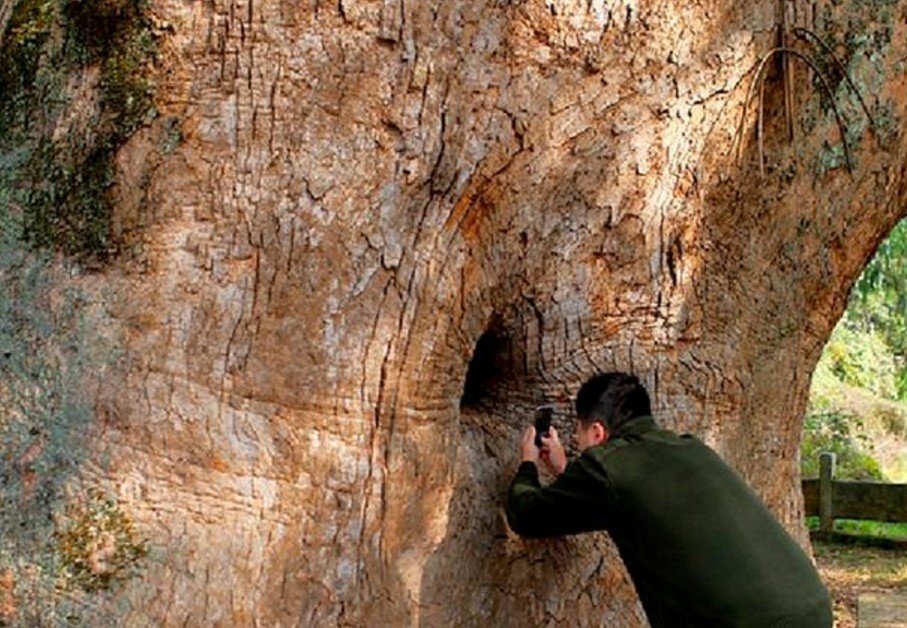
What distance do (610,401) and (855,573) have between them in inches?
336

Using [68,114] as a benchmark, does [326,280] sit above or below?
below

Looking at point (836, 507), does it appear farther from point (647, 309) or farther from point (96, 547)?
point (96, 547)

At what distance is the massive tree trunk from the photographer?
3768 mm

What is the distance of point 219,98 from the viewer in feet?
12.9

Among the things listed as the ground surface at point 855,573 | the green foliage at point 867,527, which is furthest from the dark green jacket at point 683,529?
the green foliage at point 867,527

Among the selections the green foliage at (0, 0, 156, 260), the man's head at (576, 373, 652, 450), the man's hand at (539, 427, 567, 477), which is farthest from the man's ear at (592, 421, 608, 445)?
the green foliage at (0, 0, 156, 260)

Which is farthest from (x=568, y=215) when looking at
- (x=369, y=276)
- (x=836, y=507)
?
(x=836, y=507)

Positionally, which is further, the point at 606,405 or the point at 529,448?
the point at 529,448

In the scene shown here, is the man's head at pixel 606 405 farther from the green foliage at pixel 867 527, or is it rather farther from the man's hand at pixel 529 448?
the green foliage at pixel 867 527

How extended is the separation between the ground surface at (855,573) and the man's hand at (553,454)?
20.5ft

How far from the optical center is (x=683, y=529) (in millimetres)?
4008

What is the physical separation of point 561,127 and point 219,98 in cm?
101

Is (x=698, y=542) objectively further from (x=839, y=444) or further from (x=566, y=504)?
(x=839, y=444)

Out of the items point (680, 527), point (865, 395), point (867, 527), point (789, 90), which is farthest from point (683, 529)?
point (865, 395)
